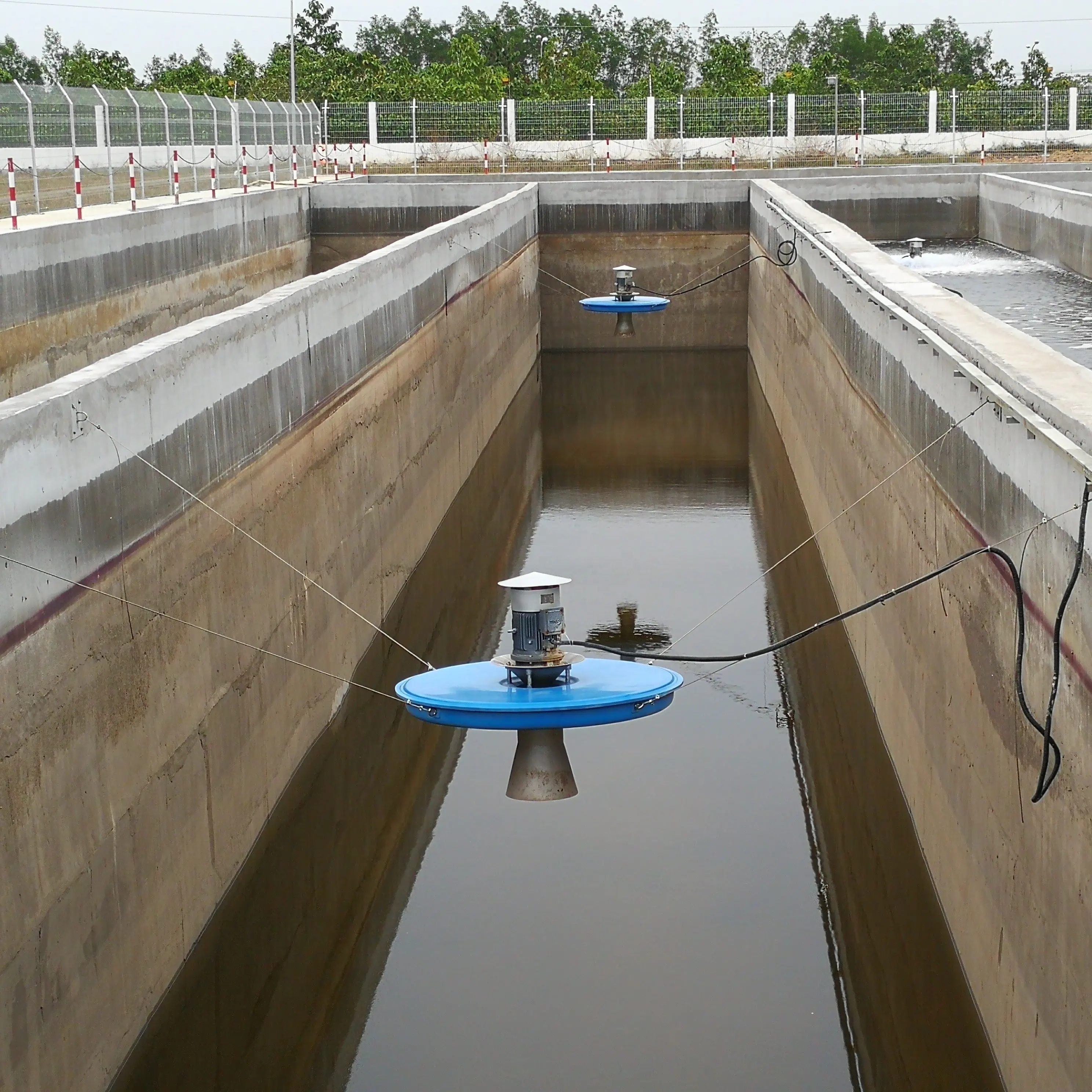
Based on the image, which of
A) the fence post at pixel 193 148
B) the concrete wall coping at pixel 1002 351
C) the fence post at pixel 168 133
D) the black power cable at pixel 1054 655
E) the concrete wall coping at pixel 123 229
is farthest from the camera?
the fence post at pixel 193 148

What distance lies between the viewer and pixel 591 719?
7.06 meters

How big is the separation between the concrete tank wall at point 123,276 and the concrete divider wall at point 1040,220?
1270 cm

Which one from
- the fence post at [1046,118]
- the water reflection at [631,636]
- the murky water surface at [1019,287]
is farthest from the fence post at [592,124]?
the water reflection at [631,636]

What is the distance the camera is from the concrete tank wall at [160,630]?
6465mm

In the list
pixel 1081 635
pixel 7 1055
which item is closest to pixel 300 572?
pixel 7 1055

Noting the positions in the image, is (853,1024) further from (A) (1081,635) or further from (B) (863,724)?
(B) (863,724)

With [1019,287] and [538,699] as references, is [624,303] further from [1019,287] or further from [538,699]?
[538,699]

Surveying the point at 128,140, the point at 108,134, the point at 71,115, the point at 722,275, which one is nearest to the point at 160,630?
the point at 71,115

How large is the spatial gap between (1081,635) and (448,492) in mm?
13046

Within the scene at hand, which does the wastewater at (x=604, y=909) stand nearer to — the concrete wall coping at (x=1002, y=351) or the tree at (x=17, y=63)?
the concrete wall coping at (x=1002, y=351)

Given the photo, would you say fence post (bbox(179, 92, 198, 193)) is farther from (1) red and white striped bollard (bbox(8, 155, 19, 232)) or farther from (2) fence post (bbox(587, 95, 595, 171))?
(2) fence post (bbox(587, 95, 595, 171))

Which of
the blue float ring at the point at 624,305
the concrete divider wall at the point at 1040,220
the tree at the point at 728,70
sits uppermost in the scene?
the tree at the point at 728,70

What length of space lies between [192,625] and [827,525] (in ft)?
27.6

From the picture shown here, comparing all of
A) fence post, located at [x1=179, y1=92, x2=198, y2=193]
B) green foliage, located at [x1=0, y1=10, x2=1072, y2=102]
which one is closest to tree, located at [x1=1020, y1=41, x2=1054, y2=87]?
green foliage, located at [x1=0, y1=10, x2=1072, y2=102]
